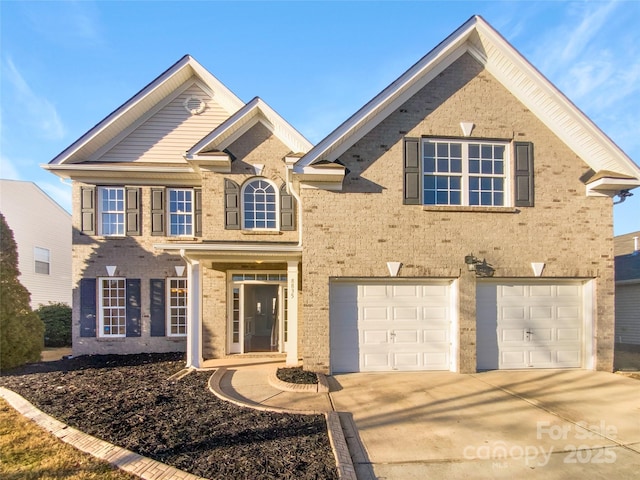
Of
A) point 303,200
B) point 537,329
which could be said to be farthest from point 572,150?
point 303,200

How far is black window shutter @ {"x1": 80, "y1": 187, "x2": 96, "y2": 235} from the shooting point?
1141 centimetres

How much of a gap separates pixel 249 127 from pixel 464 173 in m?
6.46

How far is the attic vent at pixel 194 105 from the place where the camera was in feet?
39.8

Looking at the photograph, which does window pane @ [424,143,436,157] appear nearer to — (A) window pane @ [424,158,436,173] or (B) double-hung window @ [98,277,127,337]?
(A) window pane @ [424,158,436,173]

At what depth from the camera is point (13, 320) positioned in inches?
394

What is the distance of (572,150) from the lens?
887 centimetres

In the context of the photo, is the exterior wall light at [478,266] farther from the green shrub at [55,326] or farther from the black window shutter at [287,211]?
the green shrub at [55,326]

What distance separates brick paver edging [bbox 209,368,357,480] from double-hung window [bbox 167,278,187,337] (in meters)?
4.59

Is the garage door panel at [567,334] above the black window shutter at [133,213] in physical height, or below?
below

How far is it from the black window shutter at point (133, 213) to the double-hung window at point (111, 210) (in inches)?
11.1

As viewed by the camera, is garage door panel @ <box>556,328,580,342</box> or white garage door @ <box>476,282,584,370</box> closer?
white garage door @ <box>476,282,584,370</box>

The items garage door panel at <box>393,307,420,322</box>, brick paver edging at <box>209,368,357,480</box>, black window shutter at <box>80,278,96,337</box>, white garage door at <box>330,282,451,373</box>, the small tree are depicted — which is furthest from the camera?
black window shutter at <box>80,278,96,337</box>

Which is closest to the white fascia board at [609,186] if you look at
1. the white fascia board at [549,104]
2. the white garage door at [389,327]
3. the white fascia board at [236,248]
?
the white fascia board at [549,104]

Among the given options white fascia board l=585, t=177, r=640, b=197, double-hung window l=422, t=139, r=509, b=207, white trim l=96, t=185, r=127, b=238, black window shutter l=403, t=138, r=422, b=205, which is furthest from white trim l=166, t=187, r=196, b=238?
white fascia board l=585, t=177, r=640, b=197
